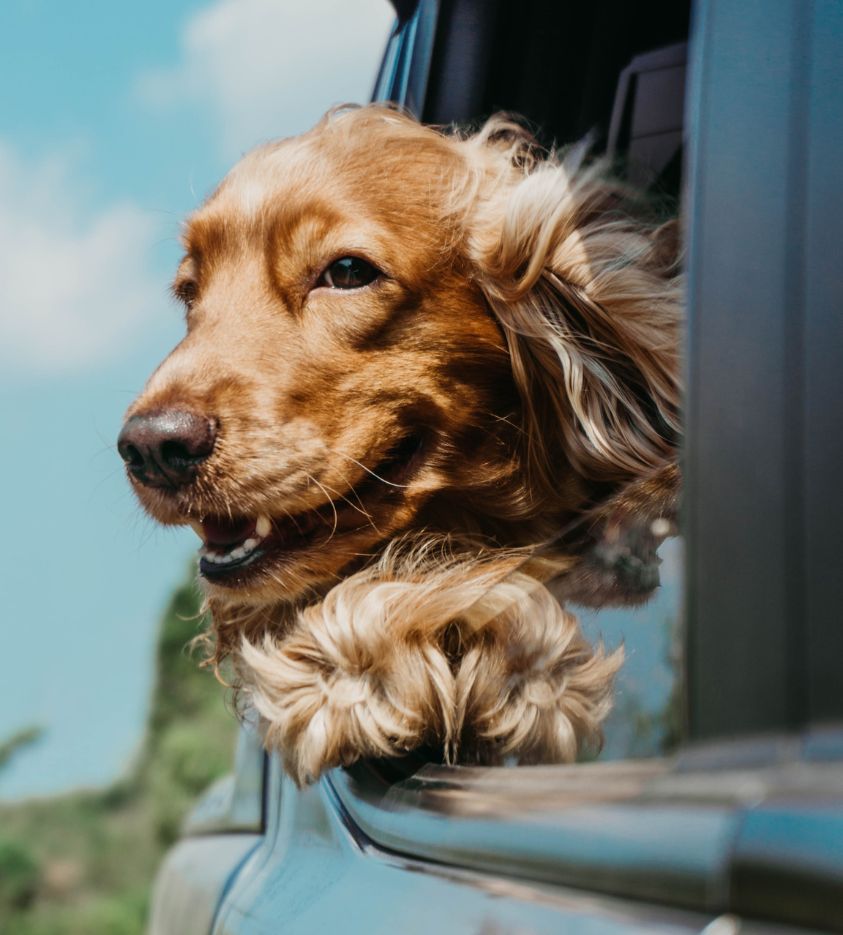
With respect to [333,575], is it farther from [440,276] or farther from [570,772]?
[570,772]

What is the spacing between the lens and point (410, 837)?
1.60 m

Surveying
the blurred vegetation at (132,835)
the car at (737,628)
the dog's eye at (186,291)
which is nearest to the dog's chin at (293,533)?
the dog's eye at (186,291)

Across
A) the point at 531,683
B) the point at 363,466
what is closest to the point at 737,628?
the point at 531,683

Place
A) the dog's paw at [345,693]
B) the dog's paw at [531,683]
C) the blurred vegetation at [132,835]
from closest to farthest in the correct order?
1. the dog's paw at [531,683]
2. the dog's paw at [345,693]
3. the blurred vegetation at [132,835]

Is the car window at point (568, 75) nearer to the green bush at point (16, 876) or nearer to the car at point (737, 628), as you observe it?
the car at point (737, 628)

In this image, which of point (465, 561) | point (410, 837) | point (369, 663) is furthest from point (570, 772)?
point (465, 561)

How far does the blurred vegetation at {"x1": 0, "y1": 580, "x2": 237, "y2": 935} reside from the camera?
27.4m

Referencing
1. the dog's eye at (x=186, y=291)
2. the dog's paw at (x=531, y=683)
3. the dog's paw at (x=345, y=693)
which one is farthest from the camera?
the dog's eye at (x=186, y=291)

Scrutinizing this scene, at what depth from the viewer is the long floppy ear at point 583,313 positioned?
8.39 ft

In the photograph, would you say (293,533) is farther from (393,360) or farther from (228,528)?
(393,360)

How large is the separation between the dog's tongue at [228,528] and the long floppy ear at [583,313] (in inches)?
23.9

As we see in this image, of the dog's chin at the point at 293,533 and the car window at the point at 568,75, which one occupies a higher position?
the car window at the point at 568,75

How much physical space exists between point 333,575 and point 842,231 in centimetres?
162

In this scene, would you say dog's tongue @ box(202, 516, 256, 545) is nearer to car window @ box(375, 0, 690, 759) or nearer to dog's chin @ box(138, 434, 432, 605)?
dog's chin @ box(138, 434, 432, 605)
